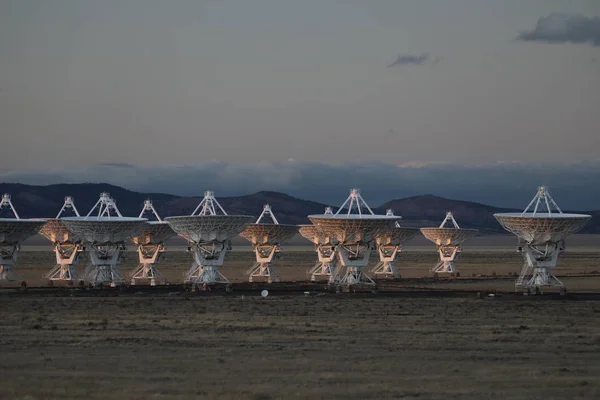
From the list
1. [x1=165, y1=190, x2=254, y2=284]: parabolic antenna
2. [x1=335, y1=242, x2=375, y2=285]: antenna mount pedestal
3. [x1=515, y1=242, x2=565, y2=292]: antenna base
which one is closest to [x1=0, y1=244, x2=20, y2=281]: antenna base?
[x1=165, y1=190, x2=254, y2=284]: parabolic antenna

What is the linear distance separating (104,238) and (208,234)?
8.43 meters

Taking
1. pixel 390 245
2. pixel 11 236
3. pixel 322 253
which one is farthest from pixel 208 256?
pixel 390 245

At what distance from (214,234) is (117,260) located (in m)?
9.47

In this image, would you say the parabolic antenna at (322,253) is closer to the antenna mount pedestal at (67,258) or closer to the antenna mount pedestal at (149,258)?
the antenna mount pedestal at (149,258)

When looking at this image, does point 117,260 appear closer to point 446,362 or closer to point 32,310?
point 32,310

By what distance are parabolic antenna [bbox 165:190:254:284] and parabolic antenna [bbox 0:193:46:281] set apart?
11.3 metres

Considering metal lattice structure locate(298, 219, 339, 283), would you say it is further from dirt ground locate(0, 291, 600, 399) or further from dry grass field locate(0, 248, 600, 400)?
dirt ground locate(0, 291, 600, 399)

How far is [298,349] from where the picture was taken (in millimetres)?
35219

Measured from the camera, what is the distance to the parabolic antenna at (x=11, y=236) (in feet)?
260

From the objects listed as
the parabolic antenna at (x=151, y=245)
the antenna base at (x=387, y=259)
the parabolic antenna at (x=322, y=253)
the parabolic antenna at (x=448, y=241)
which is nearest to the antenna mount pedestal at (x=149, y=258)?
the parabolic antenna at (x=151, y=245)

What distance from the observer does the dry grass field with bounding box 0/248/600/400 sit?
2661 cm

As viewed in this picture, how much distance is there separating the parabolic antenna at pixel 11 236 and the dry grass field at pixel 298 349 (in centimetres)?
2102

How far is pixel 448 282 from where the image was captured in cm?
8844

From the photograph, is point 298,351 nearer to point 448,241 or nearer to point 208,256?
point 208,256
